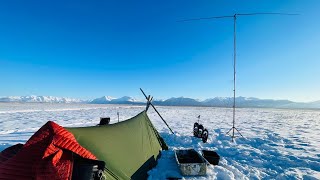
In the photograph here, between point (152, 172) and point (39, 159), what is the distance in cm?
338

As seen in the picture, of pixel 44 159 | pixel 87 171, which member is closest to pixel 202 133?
pixel 87 171

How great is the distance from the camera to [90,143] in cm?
404

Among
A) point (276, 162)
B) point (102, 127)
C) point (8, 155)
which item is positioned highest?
point (102, 127)

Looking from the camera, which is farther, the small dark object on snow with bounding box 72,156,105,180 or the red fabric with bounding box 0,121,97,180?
the small dark object on snow with bounding box 72,156,105,180

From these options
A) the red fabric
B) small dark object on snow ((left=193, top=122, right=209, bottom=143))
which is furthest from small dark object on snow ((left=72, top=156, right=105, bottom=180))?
small dark object on snow ((left=193, top=122, right=209, bottom=143))

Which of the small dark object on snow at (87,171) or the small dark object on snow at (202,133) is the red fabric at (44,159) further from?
the small dark object on snow at (202,133)

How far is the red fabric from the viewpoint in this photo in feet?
8.90

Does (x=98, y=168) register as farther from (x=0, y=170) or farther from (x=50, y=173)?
(x=0, y=170)

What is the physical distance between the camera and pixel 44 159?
111 inches

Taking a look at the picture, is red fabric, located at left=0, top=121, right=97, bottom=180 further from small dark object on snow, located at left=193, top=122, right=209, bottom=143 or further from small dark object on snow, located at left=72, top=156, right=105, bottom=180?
small dark object on snow, located at left=193, top=122, right=209, bottom=143

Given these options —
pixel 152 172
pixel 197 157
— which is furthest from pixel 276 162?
pixel 152 172

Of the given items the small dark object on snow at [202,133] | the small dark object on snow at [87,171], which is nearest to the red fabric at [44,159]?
the small dark object on snow at [87,171]

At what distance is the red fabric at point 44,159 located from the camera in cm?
271

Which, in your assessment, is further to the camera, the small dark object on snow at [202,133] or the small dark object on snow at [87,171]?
the small dark object on snow at [202,133]
